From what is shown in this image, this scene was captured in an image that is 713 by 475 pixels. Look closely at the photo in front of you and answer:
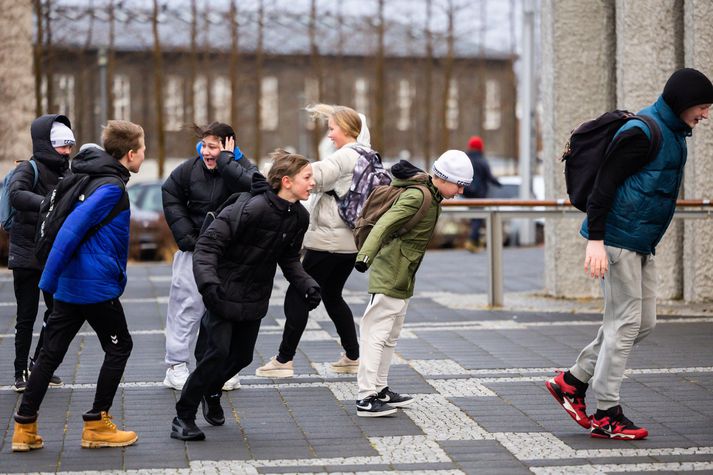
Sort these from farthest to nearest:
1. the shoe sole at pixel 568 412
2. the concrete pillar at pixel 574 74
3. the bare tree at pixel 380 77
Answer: the bare tree at pixel 380 77 → the concrete pillar at pixel 574 74 → the shoe sole at pixel 568 412

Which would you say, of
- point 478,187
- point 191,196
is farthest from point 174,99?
point 191,196

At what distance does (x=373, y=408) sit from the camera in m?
7.27

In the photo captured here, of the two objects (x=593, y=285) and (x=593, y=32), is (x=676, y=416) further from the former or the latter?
(x=593, y=32)

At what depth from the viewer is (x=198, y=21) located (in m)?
30.0

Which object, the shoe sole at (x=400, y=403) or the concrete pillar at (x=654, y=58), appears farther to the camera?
the concrete pillar at (x=654, y=58)

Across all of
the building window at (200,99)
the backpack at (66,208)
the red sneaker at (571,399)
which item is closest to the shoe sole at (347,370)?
the red sneaker at (571,399)

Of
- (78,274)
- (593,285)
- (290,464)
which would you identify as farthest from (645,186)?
(593,285)

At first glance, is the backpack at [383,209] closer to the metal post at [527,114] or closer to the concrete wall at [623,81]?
the concrete wall at [623,81]

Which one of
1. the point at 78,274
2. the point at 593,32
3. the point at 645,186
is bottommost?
the point at 78,274

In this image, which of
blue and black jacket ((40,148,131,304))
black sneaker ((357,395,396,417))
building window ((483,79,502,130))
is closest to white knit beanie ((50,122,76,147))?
blue and black jacket ((40,148,131,304))

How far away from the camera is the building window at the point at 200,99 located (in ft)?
106

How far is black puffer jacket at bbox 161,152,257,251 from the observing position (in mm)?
7984

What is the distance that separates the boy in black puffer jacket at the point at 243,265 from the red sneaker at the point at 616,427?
161cm

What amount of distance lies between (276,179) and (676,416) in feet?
8.62
